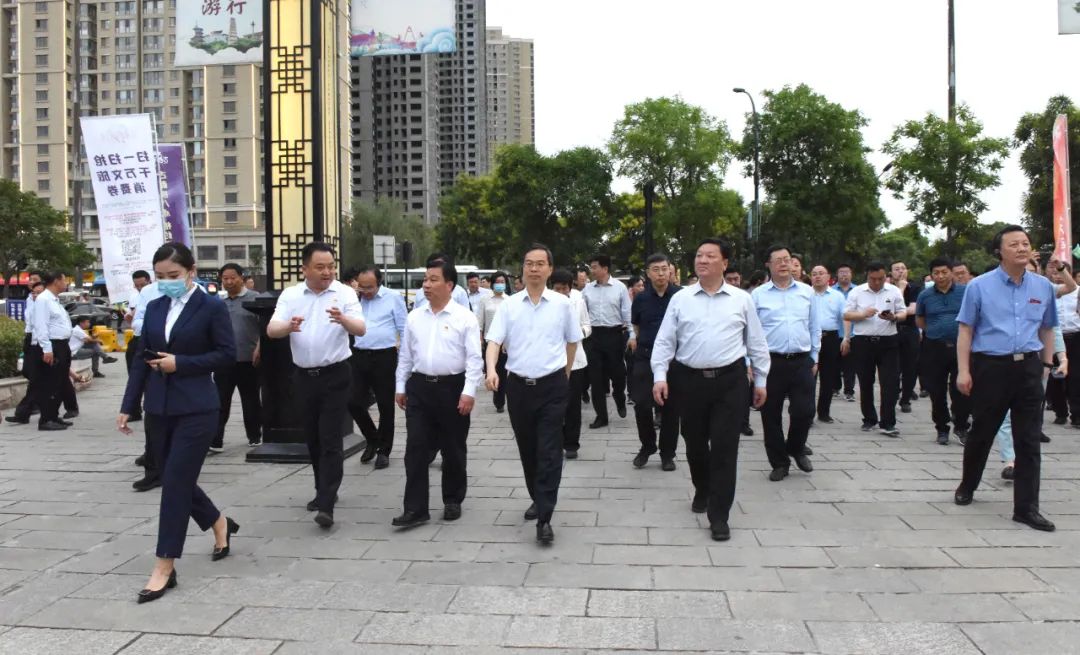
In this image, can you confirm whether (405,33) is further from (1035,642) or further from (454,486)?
(1035,642)

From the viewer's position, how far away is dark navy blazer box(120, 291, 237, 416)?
431 cm

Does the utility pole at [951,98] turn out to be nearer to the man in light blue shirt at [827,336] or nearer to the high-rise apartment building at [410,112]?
the man in light blue shirt at [827,336]

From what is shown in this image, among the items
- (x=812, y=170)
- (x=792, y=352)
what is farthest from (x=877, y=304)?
(x=812, y=170)

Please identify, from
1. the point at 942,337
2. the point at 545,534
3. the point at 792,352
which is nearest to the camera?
the point at 545,534

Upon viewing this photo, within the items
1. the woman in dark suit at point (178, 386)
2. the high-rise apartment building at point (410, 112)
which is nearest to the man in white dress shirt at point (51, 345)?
the woman in dark suit at point (178, 386)

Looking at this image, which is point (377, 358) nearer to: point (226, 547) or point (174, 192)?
point (226, 547)

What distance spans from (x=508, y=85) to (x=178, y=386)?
159m

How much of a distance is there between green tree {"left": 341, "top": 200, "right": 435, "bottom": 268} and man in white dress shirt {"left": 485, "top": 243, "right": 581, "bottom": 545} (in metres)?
58.6

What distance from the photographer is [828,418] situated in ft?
32.2

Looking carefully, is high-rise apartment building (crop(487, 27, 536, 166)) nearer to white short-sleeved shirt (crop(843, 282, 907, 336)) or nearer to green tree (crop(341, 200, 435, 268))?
green tree (crop(341, 200, 435, 268))

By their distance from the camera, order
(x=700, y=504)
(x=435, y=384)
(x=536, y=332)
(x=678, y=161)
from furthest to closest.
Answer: (x=678, y=161) → (x=700, y=504) → (x=435, y=384) → (x=536, y=332)

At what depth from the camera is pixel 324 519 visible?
5.29m

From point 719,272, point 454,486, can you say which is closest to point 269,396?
point 454,486

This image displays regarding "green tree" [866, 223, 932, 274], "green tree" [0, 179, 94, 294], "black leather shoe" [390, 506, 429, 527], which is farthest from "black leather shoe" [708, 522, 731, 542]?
"green tree" [866, 223, 932, 274]
